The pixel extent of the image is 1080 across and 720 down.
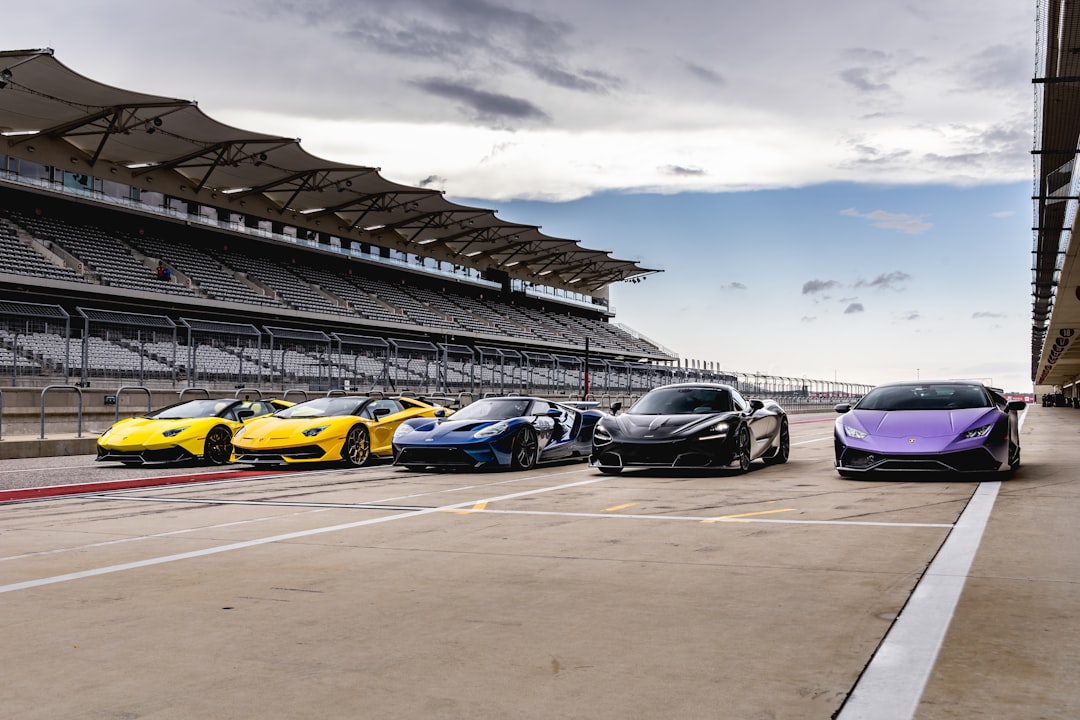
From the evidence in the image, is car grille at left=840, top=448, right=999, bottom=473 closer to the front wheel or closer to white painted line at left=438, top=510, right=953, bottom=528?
the front wheel

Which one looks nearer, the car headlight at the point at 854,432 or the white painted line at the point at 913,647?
the white painted line at the point at 913,647

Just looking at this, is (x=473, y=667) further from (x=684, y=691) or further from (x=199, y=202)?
(x=199, y=202)

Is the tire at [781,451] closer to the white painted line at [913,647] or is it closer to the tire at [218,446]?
the white painted line at [913,647]

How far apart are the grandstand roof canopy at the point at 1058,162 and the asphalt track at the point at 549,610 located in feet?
31.0

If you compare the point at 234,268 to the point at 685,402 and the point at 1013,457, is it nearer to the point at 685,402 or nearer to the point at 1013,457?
the point at 685,402

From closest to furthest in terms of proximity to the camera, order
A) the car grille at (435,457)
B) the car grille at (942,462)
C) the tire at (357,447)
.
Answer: the car grille at (942,462)
the car grille at (435,457)
the tire at (357,447)

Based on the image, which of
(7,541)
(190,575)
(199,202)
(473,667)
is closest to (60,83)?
(199,202)

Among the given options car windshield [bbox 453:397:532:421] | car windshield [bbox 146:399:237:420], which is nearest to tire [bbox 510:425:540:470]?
car windshield [bbox 453:397:532:421]

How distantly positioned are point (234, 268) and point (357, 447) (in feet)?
113

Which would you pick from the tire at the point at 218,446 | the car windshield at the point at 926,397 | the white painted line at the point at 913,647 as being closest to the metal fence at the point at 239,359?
the tire at the point at 218,446

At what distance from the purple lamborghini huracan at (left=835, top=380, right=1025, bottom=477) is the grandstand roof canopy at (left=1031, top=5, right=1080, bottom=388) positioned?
663 cm

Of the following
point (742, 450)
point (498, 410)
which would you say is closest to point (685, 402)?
point (742, 450)

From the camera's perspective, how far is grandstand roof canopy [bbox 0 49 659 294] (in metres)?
35.6

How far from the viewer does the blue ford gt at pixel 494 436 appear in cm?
1360
